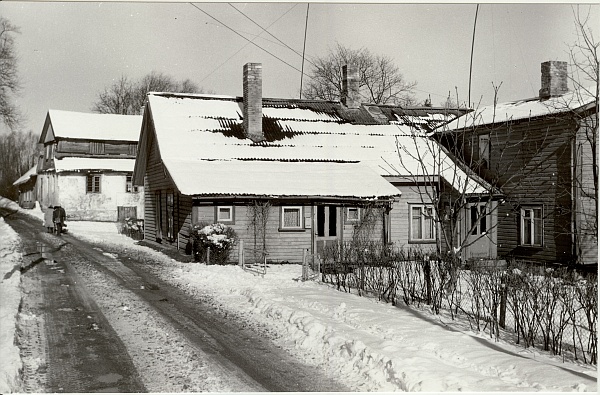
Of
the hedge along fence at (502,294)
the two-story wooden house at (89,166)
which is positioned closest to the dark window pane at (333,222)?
the hedge along fence at (502,294)

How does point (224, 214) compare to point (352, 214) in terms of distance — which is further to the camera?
point (352, 214)

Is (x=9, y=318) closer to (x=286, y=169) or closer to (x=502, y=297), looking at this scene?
(x=502, y=297)

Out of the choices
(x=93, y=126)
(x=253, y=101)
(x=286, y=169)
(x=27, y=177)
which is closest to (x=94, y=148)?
(x=93, y=126)

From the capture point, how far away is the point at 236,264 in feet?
62.7

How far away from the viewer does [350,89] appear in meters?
27.0

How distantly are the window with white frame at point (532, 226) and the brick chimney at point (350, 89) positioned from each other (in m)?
9.56

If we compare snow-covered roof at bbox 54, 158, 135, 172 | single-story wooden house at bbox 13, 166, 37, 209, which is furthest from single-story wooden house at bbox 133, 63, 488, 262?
single-story wooden house at bbox 13, 166, 37, 209

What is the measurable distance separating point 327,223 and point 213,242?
447 cm

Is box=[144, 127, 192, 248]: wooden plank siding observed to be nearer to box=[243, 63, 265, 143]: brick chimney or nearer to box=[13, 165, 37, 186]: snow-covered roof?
box=[243, 63, 265, 143]: brick chimney

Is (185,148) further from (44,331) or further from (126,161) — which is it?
(126,161)

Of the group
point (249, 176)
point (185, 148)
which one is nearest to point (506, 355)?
point (249, 176)

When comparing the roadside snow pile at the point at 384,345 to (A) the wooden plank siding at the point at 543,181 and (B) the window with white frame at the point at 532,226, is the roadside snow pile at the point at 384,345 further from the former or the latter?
(B) the window with white frame at the point at 532,226

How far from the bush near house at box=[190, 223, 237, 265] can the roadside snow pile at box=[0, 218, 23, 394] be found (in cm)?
520

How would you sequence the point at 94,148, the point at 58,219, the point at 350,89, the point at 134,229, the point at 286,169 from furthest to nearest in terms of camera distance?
the point at 94,148, the point at 134,229, the point at 58,219, the point at 350,89, the point at 286,169
